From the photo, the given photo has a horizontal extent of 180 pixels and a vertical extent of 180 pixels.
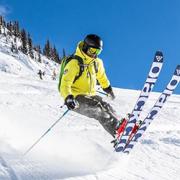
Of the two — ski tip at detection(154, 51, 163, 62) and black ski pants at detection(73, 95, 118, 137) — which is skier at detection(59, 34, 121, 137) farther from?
ski tip at detection(154, 51, 163, 62)

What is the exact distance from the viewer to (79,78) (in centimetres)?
681

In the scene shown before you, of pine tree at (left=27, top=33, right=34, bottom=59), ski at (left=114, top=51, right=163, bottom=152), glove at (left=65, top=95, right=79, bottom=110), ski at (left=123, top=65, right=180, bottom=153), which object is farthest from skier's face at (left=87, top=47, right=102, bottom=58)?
pine tree at (left=27, top=33, right=34, bottom=59)

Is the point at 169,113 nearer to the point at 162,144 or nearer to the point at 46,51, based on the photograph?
the point at 162,144

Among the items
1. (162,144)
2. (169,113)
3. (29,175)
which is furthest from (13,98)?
(29,175)

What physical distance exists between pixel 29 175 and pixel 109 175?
109cm

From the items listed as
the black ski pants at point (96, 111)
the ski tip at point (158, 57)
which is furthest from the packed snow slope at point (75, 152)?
the ski tip at point (158, 57)

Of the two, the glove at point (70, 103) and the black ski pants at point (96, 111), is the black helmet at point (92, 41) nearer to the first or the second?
the black ski pants at point (96, 111)

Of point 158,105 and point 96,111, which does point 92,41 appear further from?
point 158,105

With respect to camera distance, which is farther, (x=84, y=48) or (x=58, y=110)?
(x=58, y=110)

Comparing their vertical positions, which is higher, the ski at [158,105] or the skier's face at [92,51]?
the skier's face at [92,51]

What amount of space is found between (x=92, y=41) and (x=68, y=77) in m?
0.78

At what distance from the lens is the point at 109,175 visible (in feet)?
17.5

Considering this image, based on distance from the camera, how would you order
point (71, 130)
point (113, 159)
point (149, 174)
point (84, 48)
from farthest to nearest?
1. point (71, 130)
2. point (84, 48)
3. point (113, 159)
4. point (149, 174)

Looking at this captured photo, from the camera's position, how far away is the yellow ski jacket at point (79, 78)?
21.4 feet
